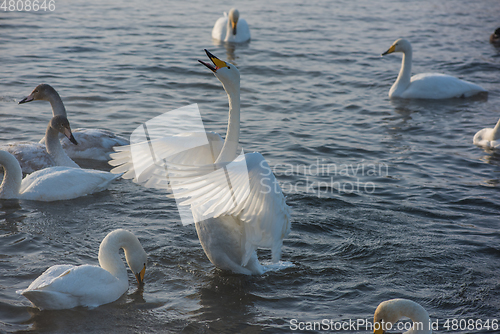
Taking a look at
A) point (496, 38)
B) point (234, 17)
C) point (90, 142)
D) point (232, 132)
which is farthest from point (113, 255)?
point (496, 38)

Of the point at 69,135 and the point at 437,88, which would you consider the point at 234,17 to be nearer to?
the point at 437,88

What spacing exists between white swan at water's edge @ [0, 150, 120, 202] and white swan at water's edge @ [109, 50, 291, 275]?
195cm

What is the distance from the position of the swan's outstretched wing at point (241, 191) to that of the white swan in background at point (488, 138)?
6338mm

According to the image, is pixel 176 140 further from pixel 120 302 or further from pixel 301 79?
pixel 301 79

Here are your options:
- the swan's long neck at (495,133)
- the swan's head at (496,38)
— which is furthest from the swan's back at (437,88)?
the swan's head at (496,38)

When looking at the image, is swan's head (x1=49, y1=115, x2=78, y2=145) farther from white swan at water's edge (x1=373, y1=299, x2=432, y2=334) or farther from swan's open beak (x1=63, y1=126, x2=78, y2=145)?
white swan at water's edge (x1=373, y1=299, x2=432, y2=334)

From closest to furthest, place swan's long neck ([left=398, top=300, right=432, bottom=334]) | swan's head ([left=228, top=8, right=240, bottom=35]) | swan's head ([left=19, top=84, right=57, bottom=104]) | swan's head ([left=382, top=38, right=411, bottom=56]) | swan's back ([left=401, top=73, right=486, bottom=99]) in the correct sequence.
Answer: swan's long neck ([left=398, top=300, right=432, bottom=334]) → swan's head ([left=19, top=84, right=57, bottom=104]) → swan's back ([left=401, top=73, right=486, bottom=99]) → swan's head ([left=382, top=38, right=411, bottom=56]) → swan's head ([left=228, top=8, right=240, bottom=35])

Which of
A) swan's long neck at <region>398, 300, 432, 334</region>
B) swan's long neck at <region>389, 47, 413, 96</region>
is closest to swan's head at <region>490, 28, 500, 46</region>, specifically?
swan's long neck at <region>389, 47, 413, 96</region>

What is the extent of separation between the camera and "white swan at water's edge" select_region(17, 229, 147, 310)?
4.75 m

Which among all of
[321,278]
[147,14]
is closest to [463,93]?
[321,278]

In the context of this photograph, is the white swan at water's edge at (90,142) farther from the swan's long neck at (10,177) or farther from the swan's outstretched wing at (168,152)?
the swan's outstretched wing at (168,152)

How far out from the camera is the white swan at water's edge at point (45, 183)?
7.01 metres

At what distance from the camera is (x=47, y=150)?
26.1ft

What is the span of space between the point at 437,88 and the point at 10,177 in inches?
361
